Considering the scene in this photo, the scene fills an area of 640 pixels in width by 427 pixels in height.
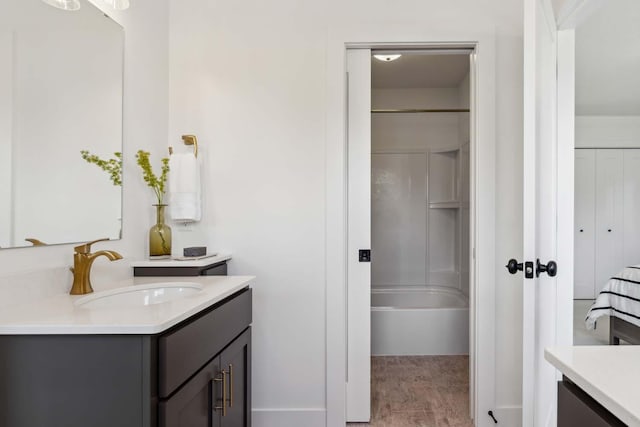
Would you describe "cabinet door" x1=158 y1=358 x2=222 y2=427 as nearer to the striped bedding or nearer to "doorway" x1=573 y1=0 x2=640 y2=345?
"doorway" x1=573 y1=0 x2=640 y2=345

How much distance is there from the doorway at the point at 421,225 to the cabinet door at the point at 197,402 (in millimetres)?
1550

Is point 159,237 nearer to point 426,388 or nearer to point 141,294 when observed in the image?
point 141,294

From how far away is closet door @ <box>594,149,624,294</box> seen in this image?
8.27ft

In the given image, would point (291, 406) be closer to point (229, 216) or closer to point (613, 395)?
point (229, 216)

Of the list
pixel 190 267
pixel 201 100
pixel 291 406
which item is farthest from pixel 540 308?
pixel 201 100

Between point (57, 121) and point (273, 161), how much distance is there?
1.05 metres

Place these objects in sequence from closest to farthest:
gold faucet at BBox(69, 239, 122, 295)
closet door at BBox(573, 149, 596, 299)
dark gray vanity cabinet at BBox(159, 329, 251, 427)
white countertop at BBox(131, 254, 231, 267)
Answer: dark gray vanity cabinet at BBox(159, 329, 251, 427)
gold faucet at BBox(69, 239, 122, 295)
white countertop at BBox(131, 254, 231, 267)
closet door at BBox(573, 149, 596, 299)

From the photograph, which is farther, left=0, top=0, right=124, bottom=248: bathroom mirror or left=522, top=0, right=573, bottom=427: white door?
left=522, top=0, right=573, bottom=427: white door

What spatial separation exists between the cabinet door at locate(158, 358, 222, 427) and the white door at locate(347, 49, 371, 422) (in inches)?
41.1

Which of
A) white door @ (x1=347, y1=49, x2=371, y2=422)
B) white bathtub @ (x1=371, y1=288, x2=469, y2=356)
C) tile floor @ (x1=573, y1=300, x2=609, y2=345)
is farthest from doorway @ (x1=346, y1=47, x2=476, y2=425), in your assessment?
tile floor @ (x1=573, y1=300, x2=609, y2=345)

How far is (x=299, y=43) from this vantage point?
7.21 ft

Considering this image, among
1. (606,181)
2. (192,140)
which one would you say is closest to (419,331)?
(606,181)

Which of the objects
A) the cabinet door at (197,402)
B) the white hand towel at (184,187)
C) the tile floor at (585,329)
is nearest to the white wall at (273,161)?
the white hand towel at (184,187)

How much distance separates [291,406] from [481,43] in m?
2.27
